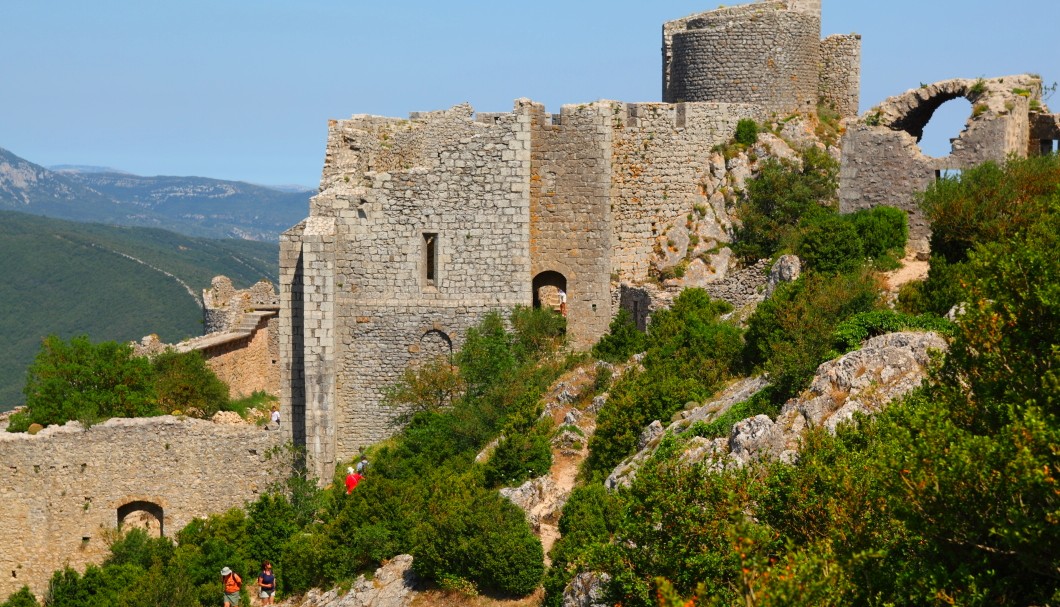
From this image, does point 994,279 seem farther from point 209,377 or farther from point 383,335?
point 209,377

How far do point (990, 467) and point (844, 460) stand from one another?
202 centimetres

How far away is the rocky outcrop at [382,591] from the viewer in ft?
56.4

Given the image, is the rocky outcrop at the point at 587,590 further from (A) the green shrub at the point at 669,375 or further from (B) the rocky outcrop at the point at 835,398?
(A) the green shrub at the point at 669,375

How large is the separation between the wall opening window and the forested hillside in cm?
5187

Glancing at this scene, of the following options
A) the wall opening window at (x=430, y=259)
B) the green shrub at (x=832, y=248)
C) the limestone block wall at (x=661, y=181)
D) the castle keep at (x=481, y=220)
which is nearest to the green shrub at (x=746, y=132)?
the castle keep at (x=481, y=220)

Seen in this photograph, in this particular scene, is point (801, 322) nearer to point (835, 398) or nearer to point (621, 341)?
point (835, 398)

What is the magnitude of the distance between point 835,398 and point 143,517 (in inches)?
517

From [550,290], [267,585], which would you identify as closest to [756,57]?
[550,290]

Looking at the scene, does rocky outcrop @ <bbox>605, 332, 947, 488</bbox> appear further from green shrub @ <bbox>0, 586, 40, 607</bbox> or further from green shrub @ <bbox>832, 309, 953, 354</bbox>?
green shrub @ <bbox>0, 586, 40, 607</bbox>

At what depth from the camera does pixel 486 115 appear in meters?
23.2

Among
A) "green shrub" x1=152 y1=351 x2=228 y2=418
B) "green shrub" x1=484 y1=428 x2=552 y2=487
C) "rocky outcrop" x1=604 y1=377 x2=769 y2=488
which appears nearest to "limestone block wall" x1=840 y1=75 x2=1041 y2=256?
"rocky outcrop" x1=604 y1=377 x2=769 y2=488

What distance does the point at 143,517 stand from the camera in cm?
2234

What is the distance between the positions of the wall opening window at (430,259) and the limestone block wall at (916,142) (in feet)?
23.6

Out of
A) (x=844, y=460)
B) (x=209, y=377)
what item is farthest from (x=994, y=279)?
(x=209, y=377)
